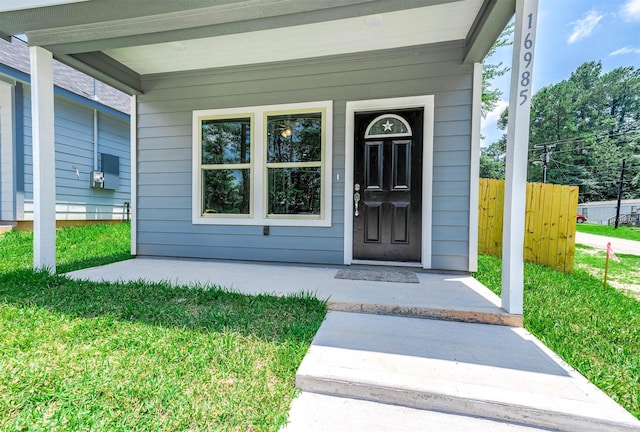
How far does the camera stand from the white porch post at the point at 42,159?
9.70 feet

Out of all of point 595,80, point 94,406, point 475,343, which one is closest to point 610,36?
point 595,80

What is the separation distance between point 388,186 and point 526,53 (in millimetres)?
1746

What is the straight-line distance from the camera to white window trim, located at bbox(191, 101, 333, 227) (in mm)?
3492

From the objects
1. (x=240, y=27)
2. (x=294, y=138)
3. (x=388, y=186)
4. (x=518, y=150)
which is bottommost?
(x=388, y=186)

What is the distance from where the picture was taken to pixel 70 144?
249 inches

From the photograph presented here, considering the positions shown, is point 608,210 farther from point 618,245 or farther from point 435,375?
point 435,375

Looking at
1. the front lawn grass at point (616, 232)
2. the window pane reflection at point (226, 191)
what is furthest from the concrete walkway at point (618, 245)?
the window pane reflection at point (226, 191)

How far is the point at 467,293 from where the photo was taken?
2.52 metres

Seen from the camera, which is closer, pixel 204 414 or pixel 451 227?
pixel 204 414

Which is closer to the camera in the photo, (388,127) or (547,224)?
(388,127)

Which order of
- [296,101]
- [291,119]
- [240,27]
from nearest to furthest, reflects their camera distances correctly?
1. [240,27]
2. [296,101]
3. [291,119]

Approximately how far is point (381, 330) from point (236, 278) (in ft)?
5.64

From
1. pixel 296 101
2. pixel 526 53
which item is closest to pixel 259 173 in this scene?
pixel 296 101

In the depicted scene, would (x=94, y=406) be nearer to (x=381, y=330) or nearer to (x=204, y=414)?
(x=204, y=414)
